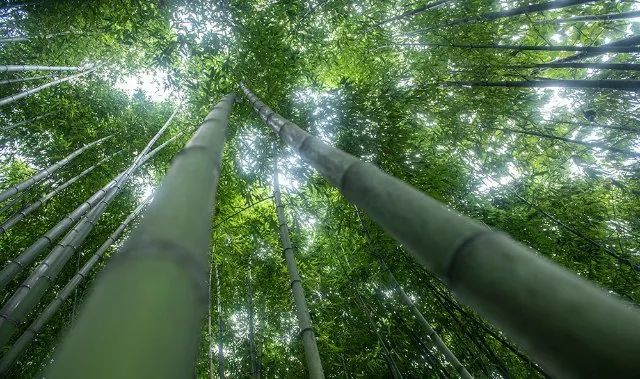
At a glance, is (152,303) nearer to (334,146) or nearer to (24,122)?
(334,146)

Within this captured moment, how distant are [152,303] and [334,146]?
1.99 m

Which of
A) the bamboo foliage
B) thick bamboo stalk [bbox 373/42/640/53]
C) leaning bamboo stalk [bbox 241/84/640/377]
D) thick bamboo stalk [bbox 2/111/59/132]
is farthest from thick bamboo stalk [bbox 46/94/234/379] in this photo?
thick bamboo stalk [bbox 2/111/59/132]

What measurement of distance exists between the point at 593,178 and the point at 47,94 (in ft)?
28.4

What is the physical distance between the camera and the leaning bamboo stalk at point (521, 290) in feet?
1.26

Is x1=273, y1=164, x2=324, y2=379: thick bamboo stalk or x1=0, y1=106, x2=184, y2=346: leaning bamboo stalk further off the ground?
x1=0, y1=106, x2=184, y2=346: leaning bamboo stalk

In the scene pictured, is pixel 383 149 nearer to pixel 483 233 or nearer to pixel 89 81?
pixel 483 233

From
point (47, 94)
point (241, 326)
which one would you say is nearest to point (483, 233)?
point (241, 326)

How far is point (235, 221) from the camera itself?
18.0ft

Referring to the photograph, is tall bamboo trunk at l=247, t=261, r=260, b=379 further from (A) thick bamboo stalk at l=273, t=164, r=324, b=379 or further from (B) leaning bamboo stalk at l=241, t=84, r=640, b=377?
(B) leaning bamboo stalk at l=241, t=84, r=640, b=377

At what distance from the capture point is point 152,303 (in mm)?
577

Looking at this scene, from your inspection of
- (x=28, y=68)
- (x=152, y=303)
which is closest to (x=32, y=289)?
(x=152, y=303)

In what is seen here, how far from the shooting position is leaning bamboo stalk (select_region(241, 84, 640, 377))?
38 cm

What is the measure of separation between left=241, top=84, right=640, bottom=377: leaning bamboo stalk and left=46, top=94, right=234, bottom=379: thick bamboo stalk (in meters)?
Result: 0.38

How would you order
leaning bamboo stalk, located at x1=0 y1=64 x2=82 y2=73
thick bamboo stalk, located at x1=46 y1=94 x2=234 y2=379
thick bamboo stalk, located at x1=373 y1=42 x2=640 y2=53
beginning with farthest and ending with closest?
leaning bamboo stalk, located at x1=0 y1=64 x2=82 y2=73
thick bamboo stalk, located at x1=373 y1=42 x2=640 y2=53
thick bamboo stalk, located at x1=46 y1=94 x2=234 y2=379
